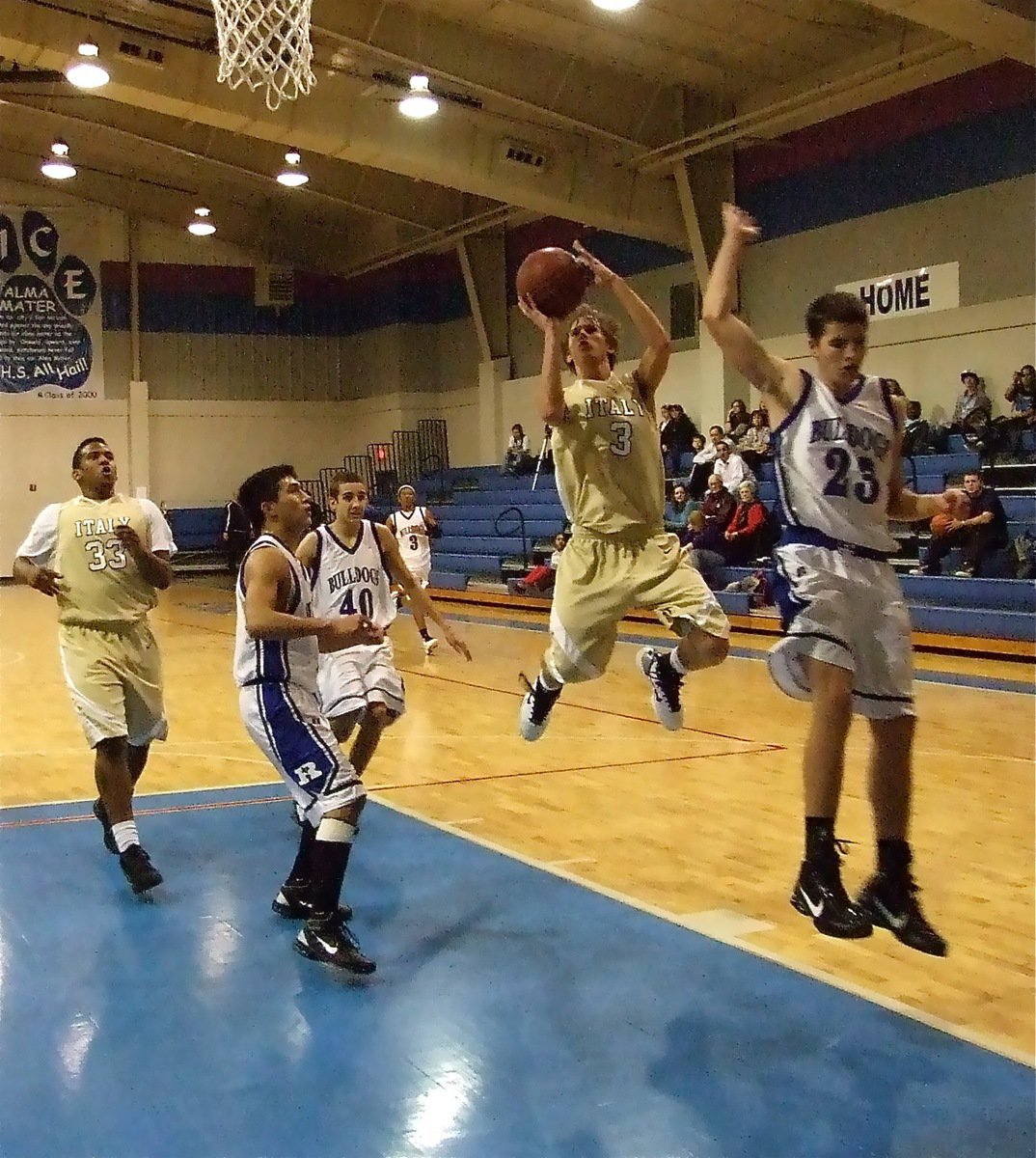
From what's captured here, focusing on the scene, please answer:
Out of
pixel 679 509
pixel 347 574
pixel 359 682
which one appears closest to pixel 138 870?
pixel 359 682

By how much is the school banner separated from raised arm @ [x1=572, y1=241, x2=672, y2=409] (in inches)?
846

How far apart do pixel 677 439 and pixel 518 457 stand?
399cm

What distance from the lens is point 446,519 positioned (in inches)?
830

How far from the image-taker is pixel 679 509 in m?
15.5

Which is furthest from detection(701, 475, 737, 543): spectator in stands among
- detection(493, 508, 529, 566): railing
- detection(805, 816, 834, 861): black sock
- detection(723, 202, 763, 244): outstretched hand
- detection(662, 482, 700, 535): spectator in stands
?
detection(805, 816, 834, 861): black sock

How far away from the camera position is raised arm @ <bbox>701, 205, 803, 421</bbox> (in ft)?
11.2

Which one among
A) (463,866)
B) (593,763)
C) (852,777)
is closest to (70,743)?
(593,763)

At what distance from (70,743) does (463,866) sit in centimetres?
397

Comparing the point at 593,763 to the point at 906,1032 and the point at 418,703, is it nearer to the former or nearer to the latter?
the point at 418,703

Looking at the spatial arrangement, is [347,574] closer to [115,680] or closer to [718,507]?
[115,680]

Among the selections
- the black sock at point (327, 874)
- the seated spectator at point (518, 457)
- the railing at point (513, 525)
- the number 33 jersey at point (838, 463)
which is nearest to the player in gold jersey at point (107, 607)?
the black sock at point (327, 874)

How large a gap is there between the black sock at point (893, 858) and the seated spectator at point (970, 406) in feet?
35.8

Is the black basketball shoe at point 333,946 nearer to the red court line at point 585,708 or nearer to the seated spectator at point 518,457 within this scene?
the red court line at point 585,708

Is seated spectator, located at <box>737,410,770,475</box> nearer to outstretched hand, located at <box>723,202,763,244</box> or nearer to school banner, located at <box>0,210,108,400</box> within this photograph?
outstretched hand, located at <box>723,202,763,244</box>
